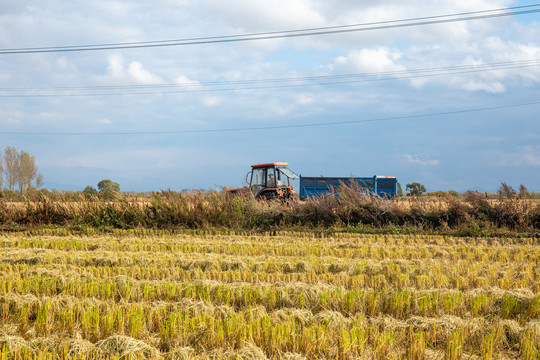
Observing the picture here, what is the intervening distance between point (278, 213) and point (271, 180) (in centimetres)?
417

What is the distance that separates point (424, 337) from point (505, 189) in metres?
12.2

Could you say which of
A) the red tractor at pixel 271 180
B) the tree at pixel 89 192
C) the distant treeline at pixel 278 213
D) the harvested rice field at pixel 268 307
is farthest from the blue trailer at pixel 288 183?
the harvested rice field at pixel 268 307

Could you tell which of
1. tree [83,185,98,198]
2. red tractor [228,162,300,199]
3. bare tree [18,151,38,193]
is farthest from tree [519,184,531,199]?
bare tree [18,151,38,193]

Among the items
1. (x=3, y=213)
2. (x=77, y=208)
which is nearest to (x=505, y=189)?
(x=77, y=208)

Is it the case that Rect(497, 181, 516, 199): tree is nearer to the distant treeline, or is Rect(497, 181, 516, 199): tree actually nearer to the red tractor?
the distant treeline

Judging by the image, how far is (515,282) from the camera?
22.5ft

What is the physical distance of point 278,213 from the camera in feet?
52.6

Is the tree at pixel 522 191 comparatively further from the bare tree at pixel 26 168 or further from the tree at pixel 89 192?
the bare tree at pixel 26 168

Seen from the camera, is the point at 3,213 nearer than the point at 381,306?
No

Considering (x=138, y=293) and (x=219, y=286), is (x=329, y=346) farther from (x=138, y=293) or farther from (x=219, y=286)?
(x=138, y=293)

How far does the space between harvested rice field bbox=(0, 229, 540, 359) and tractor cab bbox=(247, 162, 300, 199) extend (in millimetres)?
10283

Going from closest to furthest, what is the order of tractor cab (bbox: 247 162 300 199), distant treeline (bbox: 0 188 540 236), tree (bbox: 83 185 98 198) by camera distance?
distant treeline (bbox: 0 188 540 236) → tree (bbox: 83 185 98 198) → tractor cab (bbox: 247 162 300 199)

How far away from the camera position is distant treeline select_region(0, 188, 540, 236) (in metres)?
14.5

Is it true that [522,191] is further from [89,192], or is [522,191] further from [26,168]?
[26,168]
